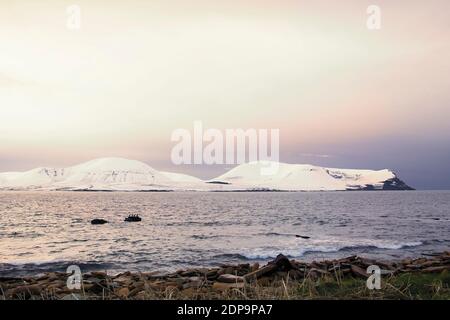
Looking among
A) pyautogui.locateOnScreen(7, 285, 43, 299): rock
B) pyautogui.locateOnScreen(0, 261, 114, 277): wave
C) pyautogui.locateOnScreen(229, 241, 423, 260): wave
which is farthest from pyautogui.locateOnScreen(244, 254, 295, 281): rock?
pyautogui.locateOnScreen(0, 261, 114, 277): wave

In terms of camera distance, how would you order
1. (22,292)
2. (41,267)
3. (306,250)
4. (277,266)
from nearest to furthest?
(22,292), (277,266), (41,267), (306,250)

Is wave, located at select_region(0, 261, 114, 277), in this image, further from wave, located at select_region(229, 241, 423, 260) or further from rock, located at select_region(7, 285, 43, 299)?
rock, located at select_region(7, 285, 43, 299)

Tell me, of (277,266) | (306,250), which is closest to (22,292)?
(277,266)

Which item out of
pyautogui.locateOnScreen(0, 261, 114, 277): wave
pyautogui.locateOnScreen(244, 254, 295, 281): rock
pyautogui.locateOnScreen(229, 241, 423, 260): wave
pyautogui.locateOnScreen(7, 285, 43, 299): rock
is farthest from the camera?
pyautogui.locateOnScreen(229, 241, 423, 260): wave

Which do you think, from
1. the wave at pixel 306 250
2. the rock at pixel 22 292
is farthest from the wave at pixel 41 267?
the rock at pixel 22 292

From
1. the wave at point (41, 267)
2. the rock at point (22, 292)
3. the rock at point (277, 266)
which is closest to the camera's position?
the rock at point (22, 292)

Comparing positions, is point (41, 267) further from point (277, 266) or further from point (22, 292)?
point (277, 266)

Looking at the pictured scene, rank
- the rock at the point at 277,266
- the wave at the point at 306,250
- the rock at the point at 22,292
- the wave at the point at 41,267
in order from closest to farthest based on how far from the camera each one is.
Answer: the rock at the point at 22,292
the rock at the point at 277,266
the wave at the point at 41,267
the wave at the point at 306,250

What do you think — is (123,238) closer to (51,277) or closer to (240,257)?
(240,257)

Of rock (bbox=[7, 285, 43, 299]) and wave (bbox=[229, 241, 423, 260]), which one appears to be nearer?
rock (bbox=[7, 285, 43, 299])

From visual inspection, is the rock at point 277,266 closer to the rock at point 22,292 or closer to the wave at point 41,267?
the rock at point 22,292
